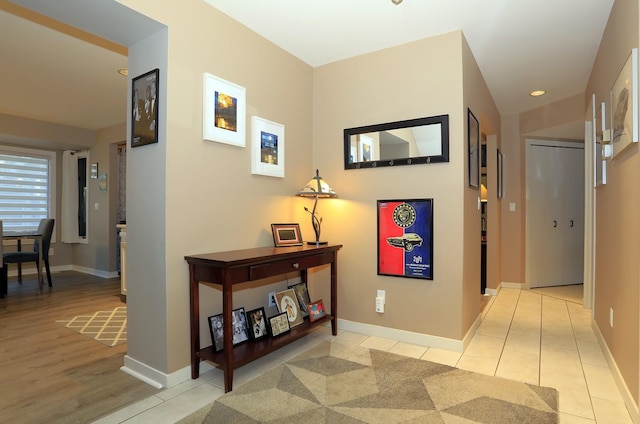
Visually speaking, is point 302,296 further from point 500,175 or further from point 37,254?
point 37,254

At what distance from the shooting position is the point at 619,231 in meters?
2.23

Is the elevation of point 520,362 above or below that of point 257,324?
below

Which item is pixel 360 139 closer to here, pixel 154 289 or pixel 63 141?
pixel 154 289

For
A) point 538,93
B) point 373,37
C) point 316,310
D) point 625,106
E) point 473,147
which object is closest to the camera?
point 625,106

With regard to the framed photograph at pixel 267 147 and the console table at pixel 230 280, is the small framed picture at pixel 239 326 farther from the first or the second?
the framed photograph at pixel 267 147

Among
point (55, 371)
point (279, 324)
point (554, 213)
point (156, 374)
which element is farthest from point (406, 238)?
point (554, 213)

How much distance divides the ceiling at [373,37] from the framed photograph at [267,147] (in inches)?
28.7

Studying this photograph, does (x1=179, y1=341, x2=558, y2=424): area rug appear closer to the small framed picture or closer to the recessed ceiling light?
the small framed picture

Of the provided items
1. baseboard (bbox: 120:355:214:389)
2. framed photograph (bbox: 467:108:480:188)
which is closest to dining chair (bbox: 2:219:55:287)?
baseboard (bbox: 120:355:214:389)

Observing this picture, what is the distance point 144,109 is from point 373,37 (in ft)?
6.05

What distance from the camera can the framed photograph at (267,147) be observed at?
2.77 m

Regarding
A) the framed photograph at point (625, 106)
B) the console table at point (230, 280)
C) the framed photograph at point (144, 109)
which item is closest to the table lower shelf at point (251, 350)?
the console table at point (230, 280)

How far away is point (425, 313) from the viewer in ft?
9.42

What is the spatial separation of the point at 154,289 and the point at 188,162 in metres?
0.82
